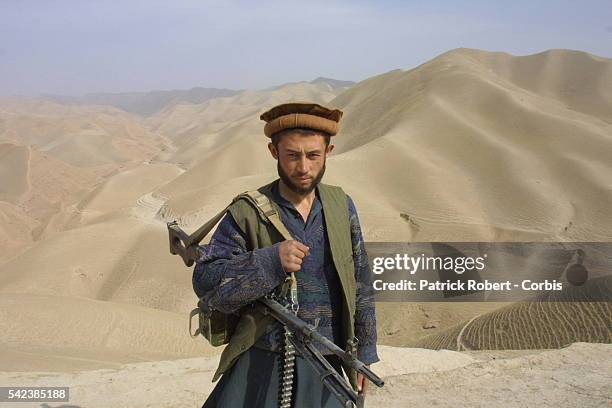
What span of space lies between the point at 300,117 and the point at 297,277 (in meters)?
0.62

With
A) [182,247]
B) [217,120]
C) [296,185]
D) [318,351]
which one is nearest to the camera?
[318,351]

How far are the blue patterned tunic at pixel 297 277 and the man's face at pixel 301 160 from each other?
10 centimetres

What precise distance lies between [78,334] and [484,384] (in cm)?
712

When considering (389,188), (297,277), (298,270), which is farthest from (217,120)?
(298,270)

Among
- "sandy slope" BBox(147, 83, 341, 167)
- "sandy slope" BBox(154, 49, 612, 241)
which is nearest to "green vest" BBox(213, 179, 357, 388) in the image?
"sandy slope" BBox(154, 49, 612, 241)

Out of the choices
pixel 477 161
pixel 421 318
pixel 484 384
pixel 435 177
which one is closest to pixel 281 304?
pixel 484 384

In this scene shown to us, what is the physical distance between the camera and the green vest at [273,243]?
2.20 metres

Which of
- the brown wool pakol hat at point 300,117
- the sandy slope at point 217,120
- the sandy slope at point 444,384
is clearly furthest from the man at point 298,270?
the sandy slope at point 217,120

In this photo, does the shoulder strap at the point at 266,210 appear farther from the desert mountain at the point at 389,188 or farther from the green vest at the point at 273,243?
the desert mountain at the point at 389,188

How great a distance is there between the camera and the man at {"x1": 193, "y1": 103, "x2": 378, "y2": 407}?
218cm

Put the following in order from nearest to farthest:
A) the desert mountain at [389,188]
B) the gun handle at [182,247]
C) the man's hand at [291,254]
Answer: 1. the man's hand at [291,254]
2. the gun handle at [182,247]
3. the desert mountain at [389,188]

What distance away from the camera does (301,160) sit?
7.21 ft

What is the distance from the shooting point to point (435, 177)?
28.6 m

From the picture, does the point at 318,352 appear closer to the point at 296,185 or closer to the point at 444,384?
the point at 296,185
